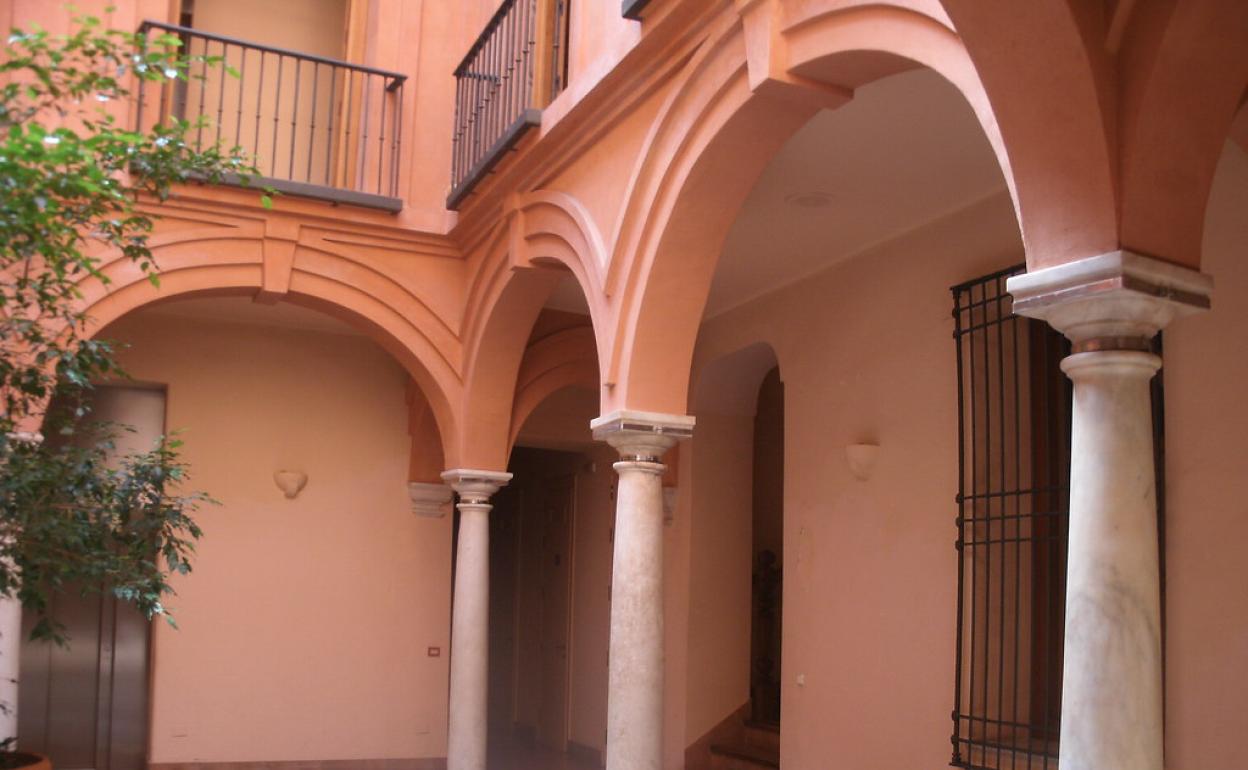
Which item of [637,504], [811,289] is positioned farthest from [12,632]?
[811,289]

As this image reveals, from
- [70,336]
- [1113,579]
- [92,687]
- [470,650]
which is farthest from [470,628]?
[1113,579]

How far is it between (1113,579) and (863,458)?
16.5ft

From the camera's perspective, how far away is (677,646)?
34.8ft

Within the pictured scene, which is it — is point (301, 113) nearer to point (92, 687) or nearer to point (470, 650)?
point (470, 650)

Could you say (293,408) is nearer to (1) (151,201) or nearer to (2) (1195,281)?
(1) (151,201)

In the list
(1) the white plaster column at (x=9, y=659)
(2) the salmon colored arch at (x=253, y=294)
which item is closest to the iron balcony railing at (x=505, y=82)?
(2) the salmon colored arch at (x=253, y=294)

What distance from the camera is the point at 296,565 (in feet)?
36.0

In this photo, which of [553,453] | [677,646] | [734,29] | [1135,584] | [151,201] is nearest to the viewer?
[1135,584]

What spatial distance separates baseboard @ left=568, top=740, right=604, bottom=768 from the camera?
1185cm

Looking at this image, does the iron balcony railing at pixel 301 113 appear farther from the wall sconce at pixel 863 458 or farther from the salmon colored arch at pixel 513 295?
the wall sconce at pixel 863 458

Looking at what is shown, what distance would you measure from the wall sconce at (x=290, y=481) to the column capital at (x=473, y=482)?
1.86 meters

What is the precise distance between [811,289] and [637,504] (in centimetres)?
320

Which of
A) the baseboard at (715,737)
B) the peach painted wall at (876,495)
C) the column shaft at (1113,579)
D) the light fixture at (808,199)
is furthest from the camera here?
the baseboard at (715,737)

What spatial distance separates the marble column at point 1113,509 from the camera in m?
3.24
